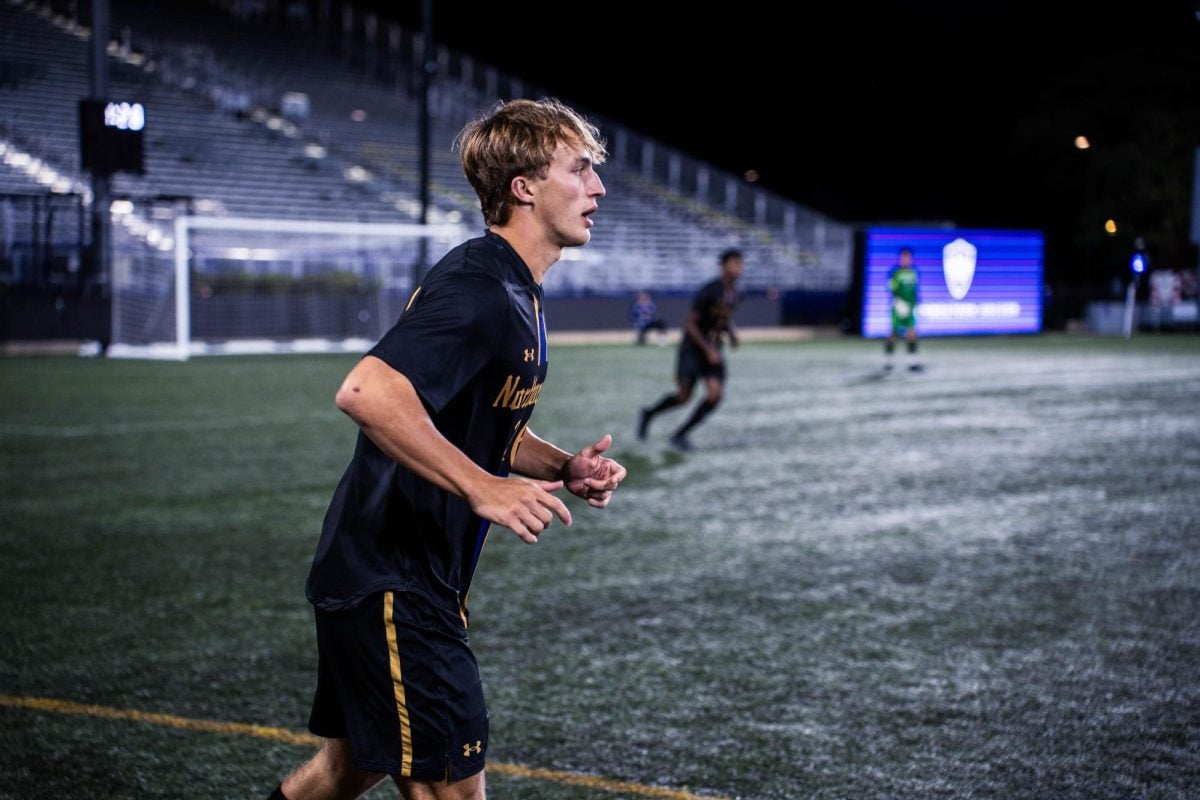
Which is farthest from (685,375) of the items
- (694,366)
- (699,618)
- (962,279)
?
(962,279)

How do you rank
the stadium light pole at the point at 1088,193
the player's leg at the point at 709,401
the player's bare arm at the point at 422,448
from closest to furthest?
the player's bare arm at the point at 422,448 → the player's leg at the point at 709,401 → the stadium light pole at the point at 1088,193

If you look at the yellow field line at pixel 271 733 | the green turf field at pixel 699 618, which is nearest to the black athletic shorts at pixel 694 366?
the green turf field at pixel 699 618

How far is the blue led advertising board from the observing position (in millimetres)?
36844

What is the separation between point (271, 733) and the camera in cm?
460

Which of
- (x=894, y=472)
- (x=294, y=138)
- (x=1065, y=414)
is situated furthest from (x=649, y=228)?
(x=894, y=472)

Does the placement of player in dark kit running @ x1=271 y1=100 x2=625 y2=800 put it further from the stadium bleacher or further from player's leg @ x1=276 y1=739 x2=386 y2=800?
the stadium bleacher

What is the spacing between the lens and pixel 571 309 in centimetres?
3619

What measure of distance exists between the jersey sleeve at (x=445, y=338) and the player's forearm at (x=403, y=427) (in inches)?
1.4

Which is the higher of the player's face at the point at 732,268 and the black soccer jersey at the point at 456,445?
the player's face at the point at 732,268

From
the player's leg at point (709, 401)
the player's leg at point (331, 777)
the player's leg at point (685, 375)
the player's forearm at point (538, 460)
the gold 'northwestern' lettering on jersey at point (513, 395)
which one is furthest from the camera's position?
the player's leg at point (685, 375)

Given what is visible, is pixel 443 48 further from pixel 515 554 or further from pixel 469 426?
pixel 469 426

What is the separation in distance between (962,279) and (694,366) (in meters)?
27.3

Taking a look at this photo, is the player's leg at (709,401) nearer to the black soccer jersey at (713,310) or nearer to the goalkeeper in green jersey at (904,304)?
the black soccer jersey at (713,310)

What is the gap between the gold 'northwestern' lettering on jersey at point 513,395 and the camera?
2734 millimetres
